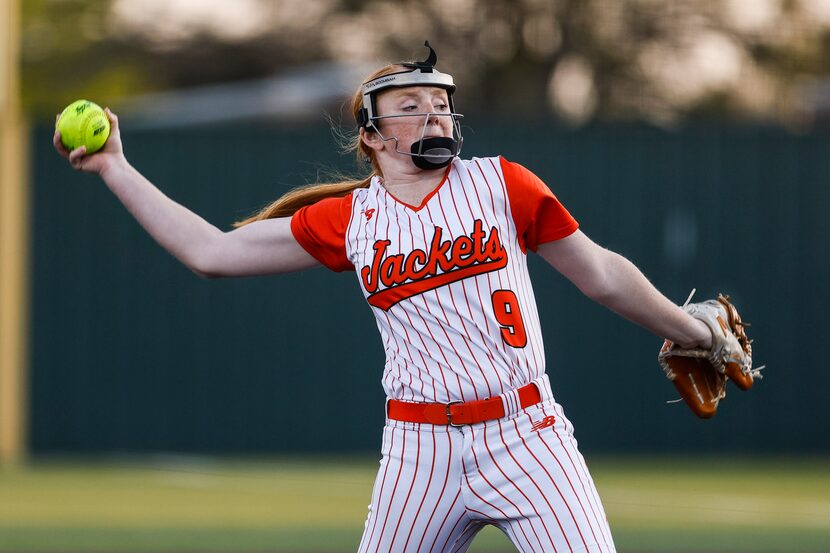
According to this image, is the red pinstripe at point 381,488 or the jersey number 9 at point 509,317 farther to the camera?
the red pinstripe at point 381,488

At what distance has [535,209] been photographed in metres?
4.25

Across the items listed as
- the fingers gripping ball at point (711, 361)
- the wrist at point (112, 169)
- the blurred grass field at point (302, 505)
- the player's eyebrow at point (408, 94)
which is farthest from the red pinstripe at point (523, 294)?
the blurred grass field at point (302, 505)

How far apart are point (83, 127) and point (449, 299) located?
1.24 meters

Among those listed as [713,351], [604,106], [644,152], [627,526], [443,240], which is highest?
[604,106]

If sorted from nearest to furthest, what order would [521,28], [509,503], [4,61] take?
[509,503] < [4,61] < [521,28]

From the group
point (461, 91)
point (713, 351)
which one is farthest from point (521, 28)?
point (713, 351)

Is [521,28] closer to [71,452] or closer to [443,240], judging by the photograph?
[71,452]

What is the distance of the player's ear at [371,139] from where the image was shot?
452 centimetres

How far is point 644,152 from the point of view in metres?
13.6

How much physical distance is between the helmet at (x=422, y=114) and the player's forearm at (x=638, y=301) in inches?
23.1

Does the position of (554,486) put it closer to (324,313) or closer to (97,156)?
(97,156)

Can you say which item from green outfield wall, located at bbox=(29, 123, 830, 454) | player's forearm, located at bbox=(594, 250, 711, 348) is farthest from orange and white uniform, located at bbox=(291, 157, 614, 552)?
green outfield wall, located at bbox=(29, 123, 830, 454)

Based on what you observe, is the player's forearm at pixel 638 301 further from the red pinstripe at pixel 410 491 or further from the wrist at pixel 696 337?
the red pinstripe at pixel 410 491

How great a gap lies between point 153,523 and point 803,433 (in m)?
6.82
